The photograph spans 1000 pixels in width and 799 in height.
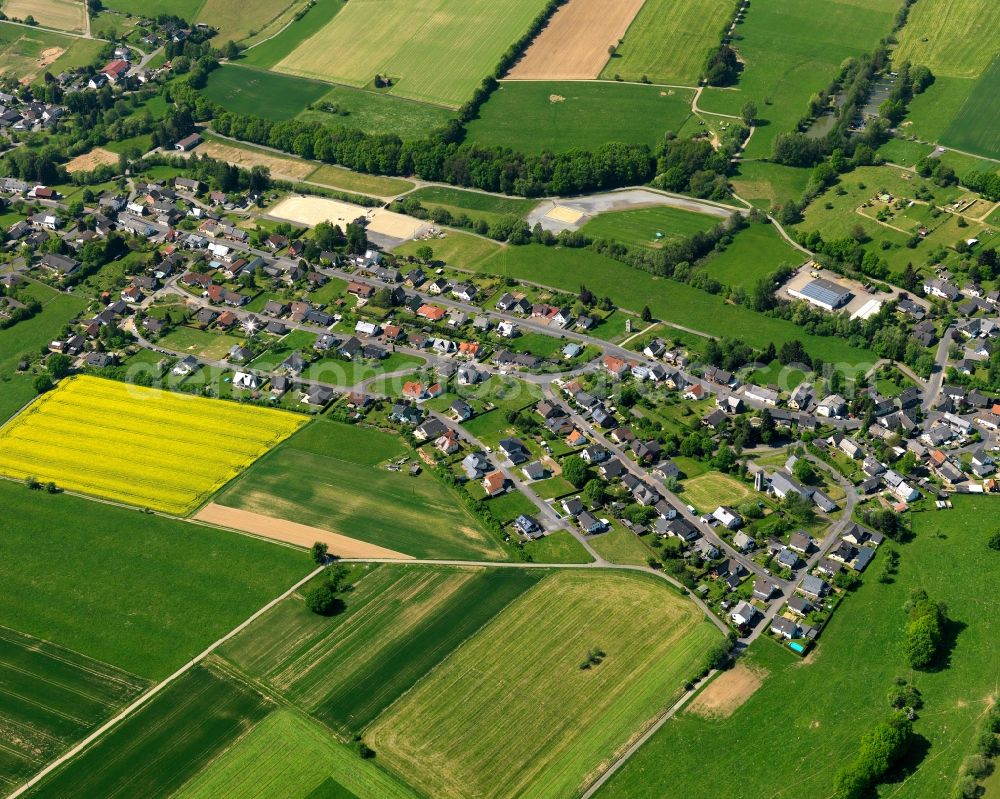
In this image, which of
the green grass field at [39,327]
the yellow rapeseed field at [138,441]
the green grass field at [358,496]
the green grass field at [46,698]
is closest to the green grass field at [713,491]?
the green grass field at [358,496]

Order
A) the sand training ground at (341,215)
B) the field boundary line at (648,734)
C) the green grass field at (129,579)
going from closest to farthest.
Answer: the field boundary line at (648,734)
the green grass field at (129,579)
the sand training ground at (341,215)

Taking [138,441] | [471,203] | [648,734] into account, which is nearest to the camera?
[648,734]

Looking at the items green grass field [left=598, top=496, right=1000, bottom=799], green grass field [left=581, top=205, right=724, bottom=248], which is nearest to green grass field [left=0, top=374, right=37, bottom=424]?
green grass field [left=581, top=205, right=724, bottom=248]

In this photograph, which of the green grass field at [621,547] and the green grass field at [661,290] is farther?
the green grass field at [661,290]

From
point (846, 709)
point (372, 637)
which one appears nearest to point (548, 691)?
point (372, 637)

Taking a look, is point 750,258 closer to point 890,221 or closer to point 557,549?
point 890,221

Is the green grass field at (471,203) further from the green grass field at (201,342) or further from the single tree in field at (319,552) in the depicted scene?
the single tree in field at (319,552)
